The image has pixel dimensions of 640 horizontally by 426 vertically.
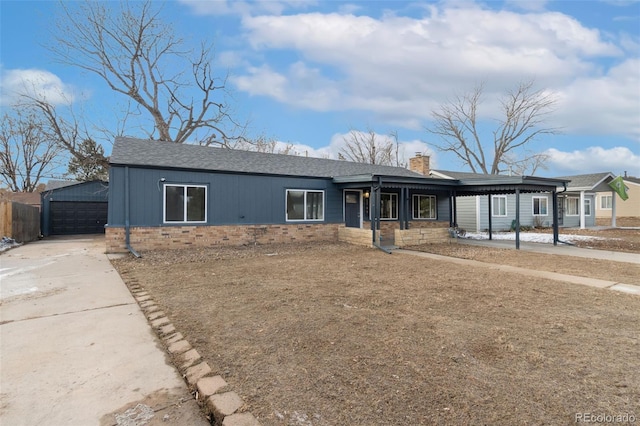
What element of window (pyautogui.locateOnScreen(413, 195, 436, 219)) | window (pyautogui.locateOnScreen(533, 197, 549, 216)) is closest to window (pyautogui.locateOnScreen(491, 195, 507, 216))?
window (pyautogui.locateOnScreen(533, 197, 549, 216))

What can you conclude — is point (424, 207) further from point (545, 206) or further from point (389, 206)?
point (545, 206)

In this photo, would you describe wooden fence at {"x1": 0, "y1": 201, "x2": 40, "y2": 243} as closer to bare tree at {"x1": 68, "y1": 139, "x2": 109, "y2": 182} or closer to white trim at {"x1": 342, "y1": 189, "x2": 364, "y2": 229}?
bare tree at {"x1": 68, "y1": 139, "x2": 109, "y2": 182}

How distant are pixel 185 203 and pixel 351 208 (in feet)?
23.0

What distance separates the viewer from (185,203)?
1118cm

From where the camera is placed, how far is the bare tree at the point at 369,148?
33.3 meters

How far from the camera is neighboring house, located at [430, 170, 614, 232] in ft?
65.2

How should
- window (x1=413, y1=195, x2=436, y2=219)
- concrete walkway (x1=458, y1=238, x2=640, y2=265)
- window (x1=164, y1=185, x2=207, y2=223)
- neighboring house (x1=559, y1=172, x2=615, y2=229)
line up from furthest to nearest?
1. neighboring house (x1=559, y1=172, x2=615, y2=229)
2. window (x1=413, y1=195, x2=436, y2=219)
3. window (x1=164, y1=185, x2=207, y2=223)
4. concrete walkway (x1=458, y1=238, x2=640, y2=265)

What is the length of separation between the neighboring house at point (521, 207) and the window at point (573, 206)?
0.27ft

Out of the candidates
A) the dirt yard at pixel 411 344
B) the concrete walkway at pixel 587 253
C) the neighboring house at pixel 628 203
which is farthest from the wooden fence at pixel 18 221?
the neighboring house at pixel 628 203

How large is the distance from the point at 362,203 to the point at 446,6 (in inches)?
311

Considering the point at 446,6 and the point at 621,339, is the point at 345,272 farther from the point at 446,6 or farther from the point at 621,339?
the point at 446,6

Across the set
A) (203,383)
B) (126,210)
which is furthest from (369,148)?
(203,383)

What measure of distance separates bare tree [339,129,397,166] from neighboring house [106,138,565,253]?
1849 centimetres

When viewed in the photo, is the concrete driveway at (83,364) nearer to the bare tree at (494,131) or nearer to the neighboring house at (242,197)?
the neighboring house at (242,197)
